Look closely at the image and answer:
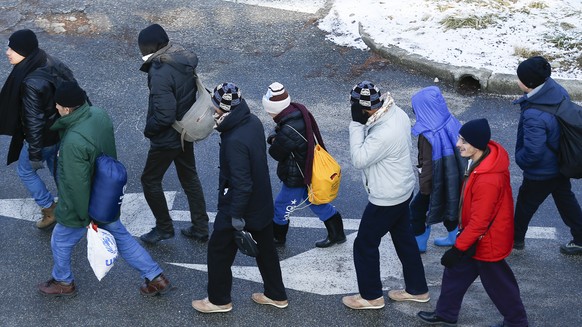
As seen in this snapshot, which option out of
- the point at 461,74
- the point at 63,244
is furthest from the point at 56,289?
the point at 461,74

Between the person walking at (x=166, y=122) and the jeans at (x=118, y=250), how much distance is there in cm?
74

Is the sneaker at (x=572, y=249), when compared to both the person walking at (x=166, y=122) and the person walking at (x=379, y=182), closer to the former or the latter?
A: the person walking at (x=379, y=182)

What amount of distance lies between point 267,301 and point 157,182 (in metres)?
1.41

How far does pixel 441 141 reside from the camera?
18.3 feet

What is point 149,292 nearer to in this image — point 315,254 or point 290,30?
point 315,254

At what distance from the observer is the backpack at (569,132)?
570cm

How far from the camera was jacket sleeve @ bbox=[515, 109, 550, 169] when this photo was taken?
570cm

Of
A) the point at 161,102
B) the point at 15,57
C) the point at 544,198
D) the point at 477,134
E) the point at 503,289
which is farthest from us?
the point at 15,57

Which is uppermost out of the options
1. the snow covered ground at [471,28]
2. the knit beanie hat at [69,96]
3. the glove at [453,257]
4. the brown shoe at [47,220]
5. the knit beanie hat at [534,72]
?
the knit beanie hat at [534,72]

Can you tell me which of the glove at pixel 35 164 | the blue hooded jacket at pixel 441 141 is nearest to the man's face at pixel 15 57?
the glove at pixel 35 164

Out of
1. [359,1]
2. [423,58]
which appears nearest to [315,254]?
[423,58]

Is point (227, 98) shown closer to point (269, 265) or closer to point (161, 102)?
point (161, 102)

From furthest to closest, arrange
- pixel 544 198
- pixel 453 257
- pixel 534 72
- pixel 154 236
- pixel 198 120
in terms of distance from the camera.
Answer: pixel 154 236, pixel 544 198, pixel 198 120, pixel 534 72, pixel 453 257

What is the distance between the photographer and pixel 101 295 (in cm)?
586
